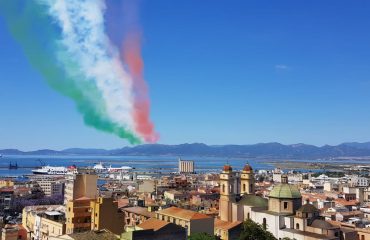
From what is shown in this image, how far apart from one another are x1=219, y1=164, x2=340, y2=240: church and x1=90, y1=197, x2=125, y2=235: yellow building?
11265 millimetres

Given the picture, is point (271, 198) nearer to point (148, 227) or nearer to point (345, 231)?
point (345, 231)

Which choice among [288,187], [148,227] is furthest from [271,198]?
[148,227]

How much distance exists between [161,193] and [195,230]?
48232 millimetres

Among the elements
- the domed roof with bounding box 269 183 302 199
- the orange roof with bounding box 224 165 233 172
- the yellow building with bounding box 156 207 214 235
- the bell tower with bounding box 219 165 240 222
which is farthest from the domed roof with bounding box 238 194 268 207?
the yellow building with bounding box 156 207 214 235

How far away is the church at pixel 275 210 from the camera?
3916cm

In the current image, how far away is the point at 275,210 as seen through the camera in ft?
142

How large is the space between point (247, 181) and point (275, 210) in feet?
22.9

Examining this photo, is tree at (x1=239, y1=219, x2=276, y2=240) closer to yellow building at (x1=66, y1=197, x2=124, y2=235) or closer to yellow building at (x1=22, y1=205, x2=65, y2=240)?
yellow building at (x1=66, y1=197, x2=124, y2=235)

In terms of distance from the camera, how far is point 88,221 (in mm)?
42031

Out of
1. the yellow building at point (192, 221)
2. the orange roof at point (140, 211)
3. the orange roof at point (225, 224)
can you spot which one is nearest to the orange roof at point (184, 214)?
the yellow building at point (192, 221)

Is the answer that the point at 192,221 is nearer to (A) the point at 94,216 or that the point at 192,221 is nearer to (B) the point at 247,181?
(A) the point at 94,216

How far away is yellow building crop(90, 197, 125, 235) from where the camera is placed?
40625 mm

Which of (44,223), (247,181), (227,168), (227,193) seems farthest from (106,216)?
(247,181)

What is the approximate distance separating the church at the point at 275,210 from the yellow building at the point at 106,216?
37.0ft
